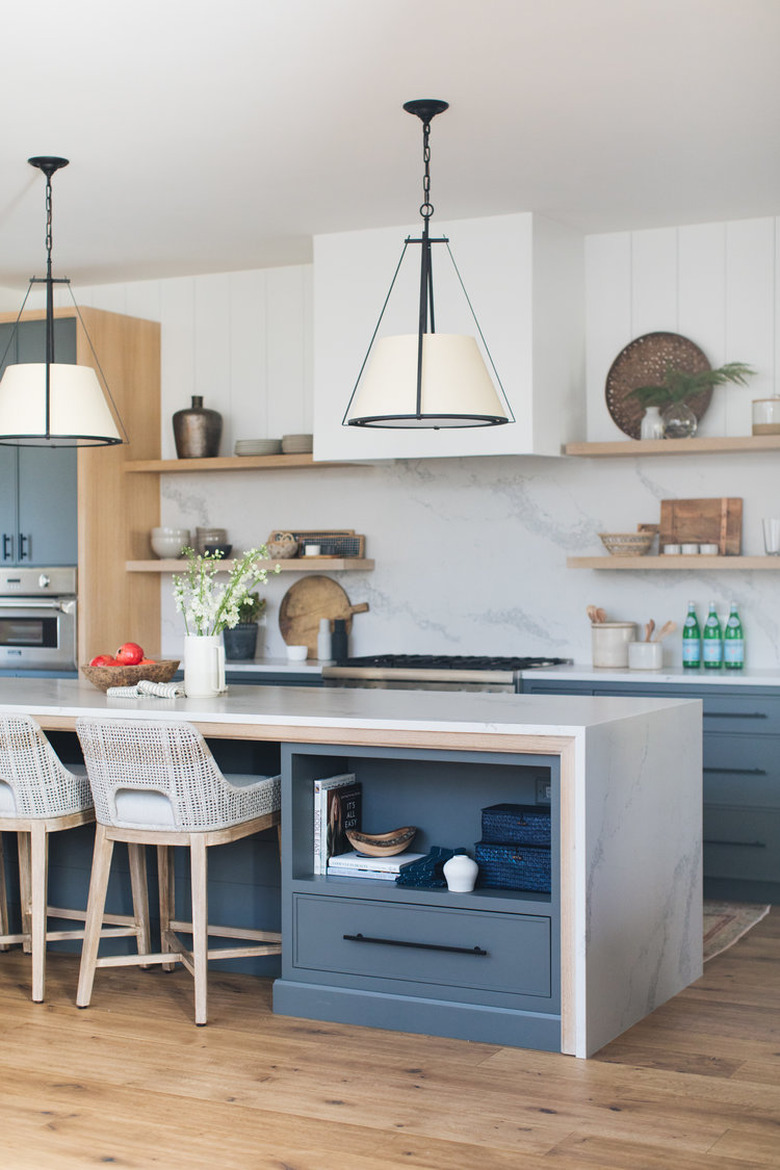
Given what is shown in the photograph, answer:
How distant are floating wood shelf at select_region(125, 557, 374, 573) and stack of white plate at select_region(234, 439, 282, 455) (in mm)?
513

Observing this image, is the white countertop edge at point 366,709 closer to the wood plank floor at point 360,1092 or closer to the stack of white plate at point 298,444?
the wood plank floor at point 360,1092

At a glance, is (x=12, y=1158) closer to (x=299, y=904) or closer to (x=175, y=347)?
(x=299, y=904)

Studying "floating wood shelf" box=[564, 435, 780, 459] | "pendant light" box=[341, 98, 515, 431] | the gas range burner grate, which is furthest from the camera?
the gas range burner grate

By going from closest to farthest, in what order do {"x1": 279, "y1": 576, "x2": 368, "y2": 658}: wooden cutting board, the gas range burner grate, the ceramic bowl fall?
the gas range burner grate
{"x1": 279, "y1": 576, "x2": 368, "y2": 658}: wooden cutting board
the ceramic bowl

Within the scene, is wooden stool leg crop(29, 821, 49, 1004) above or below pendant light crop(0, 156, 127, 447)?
below

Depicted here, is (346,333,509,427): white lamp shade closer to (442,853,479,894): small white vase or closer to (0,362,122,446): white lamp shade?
(0,362,122,446): white lamp shade

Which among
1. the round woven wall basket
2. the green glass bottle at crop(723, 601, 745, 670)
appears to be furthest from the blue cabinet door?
the green glass bottle at crop(723, 601, 745, 670)

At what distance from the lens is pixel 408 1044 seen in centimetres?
342

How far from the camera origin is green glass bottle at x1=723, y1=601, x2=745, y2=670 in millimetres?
5504

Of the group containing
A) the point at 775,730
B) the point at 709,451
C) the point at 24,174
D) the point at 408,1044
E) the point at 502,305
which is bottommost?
the point at 408,1044

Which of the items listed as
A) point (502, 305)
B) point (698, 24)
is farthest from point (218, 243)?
point (698, 24)

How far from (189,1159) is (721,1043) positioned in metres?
1.43

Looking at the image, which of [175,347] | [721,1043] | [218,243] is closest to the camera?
[721,1043]

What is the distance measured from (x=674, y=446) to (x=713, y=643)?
0.84 meters
